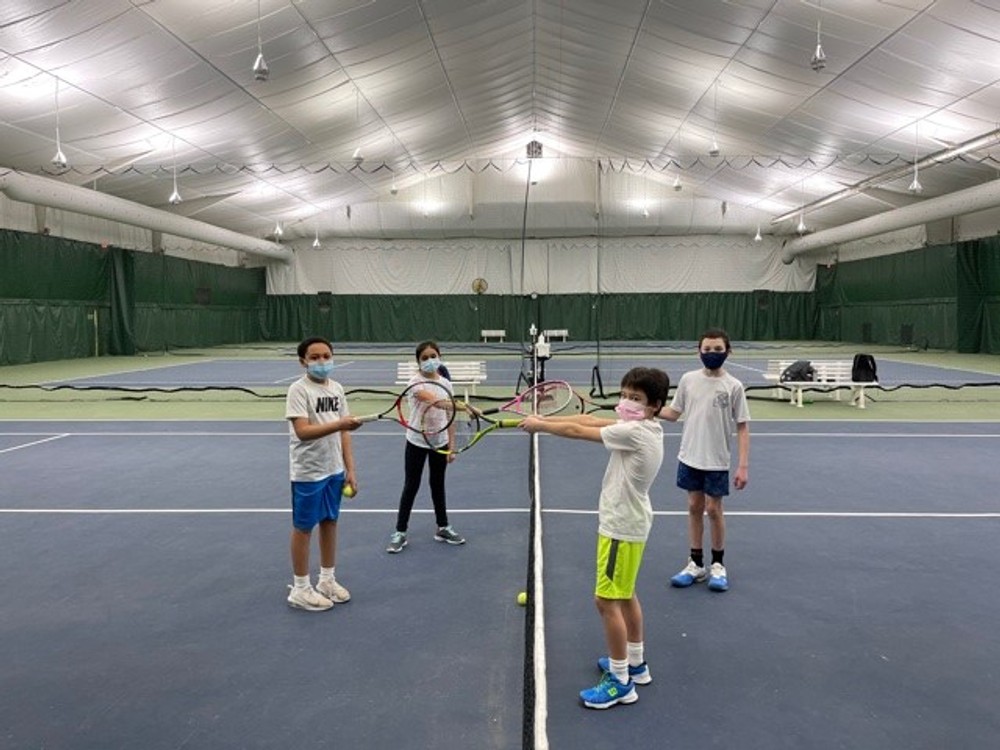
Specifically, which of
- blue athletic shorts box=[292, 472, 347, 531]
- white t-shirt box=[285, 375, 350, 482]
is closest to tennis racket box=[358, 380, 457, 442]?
white t-shirt box=[285, 375, 350, 482]

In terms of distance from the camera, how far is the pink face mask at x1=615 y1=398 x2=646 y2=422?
328cm

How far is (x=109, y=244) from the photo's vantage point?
27.9 m

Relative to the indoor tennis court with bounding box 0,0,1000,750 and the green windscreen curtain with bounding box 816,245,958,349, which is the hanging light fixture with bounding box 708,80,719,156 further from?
the green windscreen curtain with bounding box 816,245,958,349

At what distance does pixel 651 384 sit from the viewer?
10.7ft

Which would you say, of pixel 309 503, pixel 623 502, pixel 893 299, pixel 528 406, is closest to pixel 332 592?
pixel 309 503

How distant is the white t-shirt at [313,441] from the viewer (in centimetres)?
421

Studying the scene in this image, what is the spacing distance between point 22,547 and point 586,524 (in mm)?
3900

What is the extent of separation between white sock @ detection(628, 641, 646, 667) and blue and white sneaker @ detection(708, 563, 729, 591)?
1.26 m

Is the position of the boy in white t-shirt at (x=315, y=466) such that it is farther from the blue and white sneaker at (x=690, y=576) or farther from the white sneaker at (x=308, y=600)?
the blue and white sneaker at (x=690, y=576)

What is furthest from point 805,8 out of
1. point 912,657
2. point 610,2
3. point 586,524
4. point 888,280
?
point 888,280

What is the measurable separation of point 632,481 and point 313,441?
181 centimetres

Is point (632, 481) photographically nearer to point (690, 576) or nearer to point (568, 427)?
point (568, 427)

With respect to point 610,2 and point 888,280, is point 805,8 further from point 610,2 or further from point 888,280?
point 888,280

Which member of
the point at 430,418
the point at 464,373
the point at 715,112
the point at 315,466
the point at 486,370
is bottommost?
the point at 486,370
